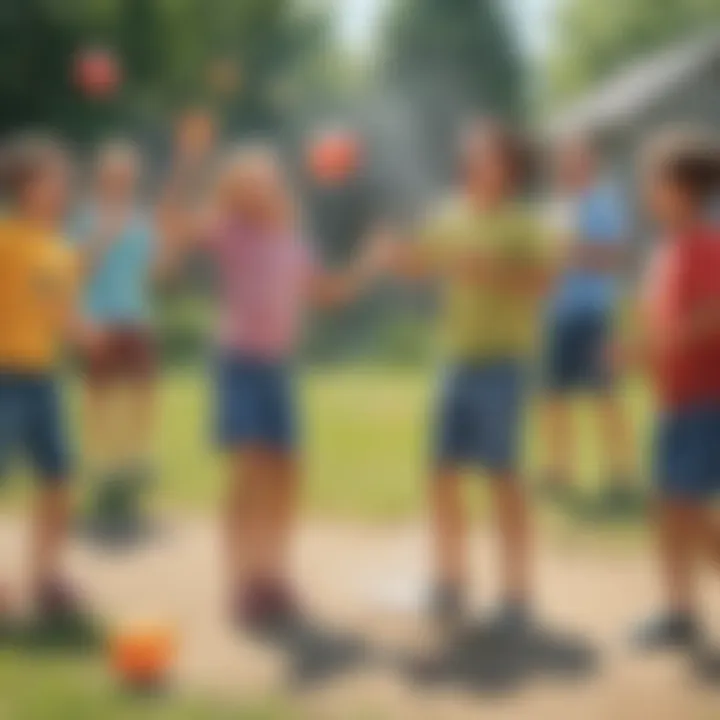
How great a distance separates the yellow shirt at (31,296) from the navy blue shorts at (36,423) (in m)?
0.01

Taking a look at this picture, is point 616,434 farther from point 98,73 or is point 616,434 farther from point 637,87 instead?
point 98,73

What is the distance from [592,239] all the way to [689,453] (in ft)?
0.61

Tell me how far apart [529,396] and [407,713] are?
267 millimetres

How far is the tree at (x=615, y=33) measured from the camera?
45.3 inches

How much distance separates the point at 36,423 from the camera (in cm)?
123

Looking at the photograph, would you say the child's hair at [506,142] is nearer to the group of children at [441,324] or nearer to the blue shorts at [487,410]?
the group of children at [441,324]

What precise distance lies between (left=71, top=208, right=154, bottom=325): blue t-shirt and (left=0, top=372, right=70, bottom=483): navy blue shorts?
0.08 meters

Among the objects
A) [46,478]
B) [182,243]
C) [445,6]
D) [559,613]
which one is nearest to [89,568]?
[46,478]

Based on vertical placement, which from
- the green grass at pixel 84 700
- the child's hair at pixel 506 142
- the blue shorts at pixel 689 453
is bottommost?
the green grass at pixel 84 700

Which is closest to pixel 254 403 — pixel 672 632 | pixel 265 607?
pixel 265 607

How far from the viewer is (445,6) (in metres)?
1.16

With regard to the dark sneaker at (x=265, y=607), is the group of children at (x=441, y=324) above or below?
above

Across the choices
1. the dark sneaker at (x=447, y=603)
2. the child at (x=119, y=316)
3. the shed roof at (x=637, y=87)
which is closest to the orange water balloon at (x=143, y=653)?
the child at (x=119, y=316)

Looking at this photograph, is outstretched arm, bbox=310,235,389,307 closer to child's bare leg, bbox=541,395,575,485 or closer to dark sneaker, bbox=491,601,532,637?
child's bare leg, bbox=541,395,575,485
